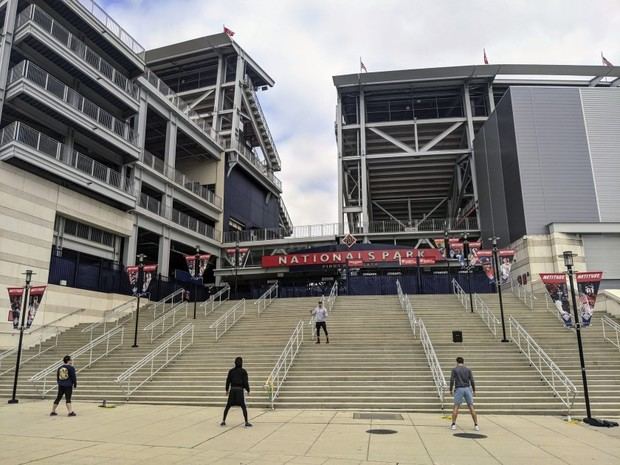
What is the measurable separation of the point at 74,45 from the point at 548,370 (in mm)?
29139

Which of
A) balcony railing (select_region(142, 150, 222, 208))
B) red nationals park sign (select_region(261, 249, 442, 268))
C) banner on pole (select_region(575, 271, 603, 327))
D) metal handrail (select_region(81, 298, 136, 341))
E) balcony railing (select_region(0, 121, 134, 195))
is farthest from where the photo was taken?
balcony railing (select_region(142, 150, 222, 208))

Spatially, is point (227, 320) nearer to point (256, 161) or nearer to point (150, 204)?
point (150, 204)

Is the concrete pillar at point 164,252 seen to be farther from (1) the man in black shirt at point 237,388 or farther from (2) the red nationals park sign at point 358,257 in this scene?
(1) the man in black shirt at point 237,388

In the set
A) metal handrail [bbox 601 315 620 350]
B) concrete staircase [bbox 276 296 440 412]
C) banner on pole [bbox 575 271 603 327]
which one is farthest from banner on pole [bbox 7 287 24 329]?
metal handrail [bbox 601 315 620 350]

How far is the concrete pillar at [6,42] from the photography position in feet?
76.2

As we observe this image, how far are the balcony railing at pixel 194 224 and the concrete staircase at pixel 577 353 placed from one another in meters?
24.6

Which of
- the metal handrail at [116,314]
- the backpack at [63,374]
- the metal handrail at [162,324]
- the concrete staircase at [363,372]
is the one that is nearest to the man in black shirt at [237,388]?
the concrete staircase at [363,372]

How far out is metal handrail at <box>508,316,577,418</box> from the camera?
1177 centimetres

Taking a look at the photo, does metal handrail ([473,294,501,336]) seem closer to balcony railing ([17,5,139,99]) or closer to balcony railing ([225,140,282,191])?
balcony railing ([17,5,139,99])

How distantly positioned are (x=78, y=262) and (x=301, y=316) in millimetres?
13282

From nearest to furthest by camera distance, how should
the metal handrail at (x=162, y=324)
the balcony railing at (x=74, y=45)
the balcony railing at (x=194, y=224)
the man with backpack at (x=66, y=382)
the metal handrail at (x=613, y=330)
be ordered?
the man with backpack at (x=66, y=382) < the metal handrail at (x=613, y=330) < the metal handrail at (x=162, y=324) < the balcony railing at (x=74, y=45) < the balcony railing at (x=194, y=224)

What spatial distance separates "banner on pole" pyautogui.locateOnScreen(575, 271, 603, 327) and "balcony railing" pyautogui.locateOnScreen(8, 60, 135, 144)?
26.0 meters

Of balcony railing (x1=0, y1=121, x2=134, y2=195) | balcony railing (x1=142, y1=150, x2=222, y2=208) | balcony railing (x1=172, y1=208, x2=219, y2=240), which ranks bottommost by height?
balcony railing (x1=172, y1=208, x2=219, y2=240)

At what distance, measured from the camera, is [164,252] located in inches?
1346
